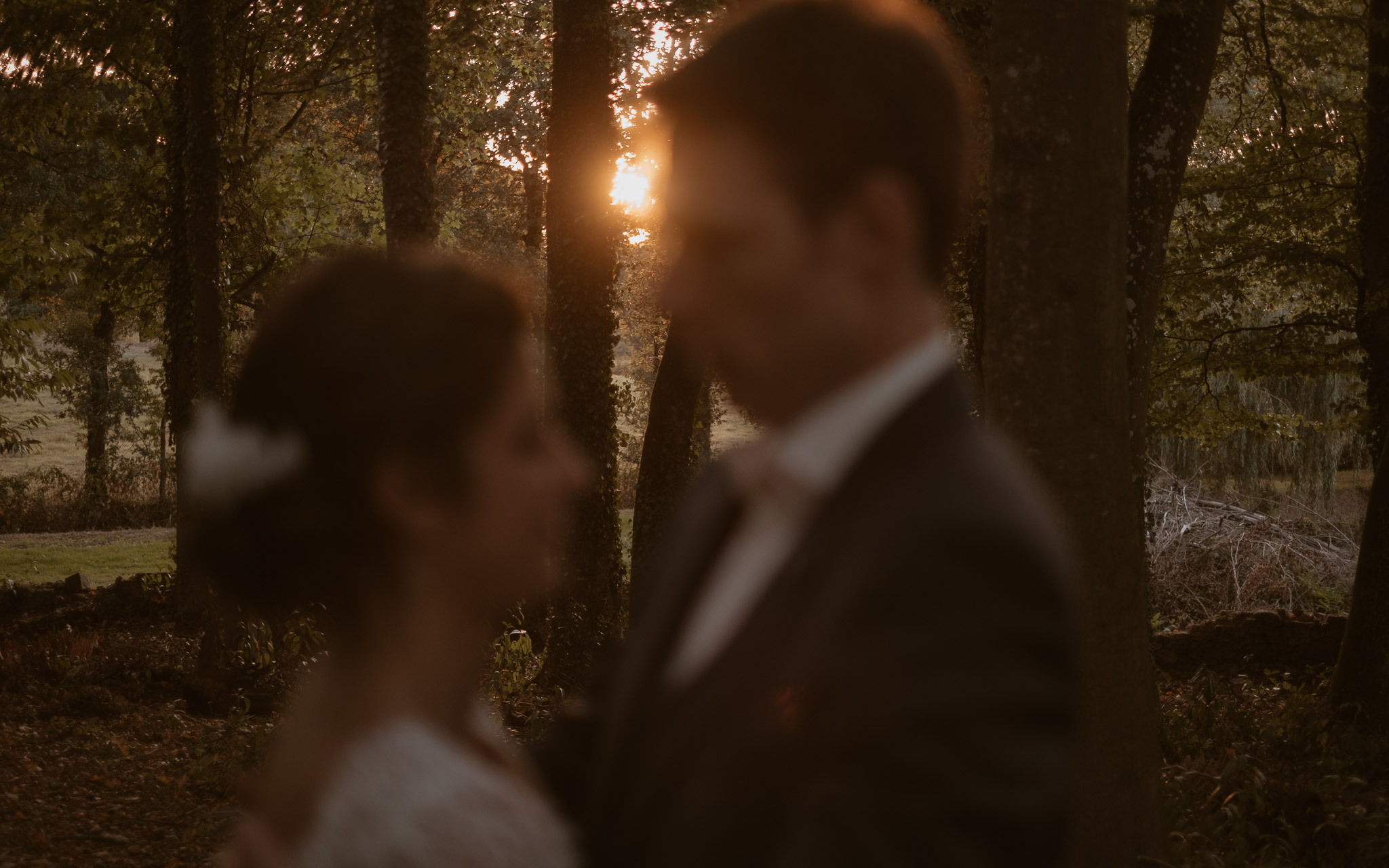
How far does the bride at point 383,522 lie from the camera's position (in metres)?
1.27

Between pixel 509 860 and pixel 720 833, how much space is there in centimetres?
30

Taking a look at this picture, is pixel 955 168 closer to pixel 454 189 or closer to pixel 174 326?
pixel 174 326

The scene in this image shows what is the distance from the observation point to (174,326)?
43.8 feet

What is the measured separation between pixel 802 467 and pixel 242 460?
67 cm

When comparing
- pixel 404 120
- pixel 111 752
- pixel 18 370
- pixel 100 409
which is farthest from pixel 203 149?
pixel 100 409

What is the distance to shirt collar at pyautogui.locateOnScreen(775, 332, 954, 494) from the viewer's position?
1.12m

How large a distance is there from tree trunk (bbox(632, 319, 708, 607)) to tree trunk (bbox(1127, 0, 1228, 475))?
5.26 m

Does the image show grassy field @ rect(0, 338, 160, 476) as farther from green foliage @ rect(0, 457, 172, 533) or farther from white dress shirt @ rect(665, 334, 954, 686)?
white dress shirt @ rect(665, 334, 954, 686)

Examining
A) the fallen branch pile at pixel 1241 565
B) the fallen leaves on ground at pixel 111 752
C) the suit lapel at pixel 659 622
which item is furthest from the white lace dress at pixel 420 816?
the fallen branch pile at pixel 1241 565

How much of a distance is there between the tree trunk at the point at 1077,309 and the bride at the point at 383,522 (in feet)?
9.85

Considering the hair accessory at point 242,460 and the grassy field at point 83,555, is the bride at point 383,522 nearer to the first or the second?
the hair accessory at point 242,460

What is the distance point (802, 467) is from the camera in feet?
3.67

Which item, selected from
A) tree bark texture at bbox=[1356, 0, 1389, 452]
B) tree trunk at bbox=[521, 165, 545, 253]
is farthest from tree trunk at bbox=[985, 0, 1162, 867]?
tree trunk at bbox=[521, 165, 545, 253]

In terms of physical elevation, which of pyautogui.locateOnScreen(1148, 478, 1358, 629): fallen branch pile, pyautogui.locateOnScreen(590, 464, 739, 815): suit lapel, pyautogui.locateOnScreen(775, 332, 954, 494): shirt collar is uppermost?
pyautogui.locateOnScreen(775, 332, 954, 494): shirt collar
